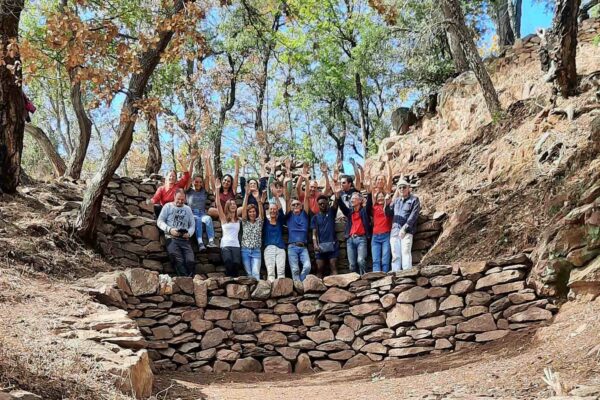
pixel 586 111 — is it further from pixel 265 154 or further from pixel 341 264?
pixel 265 154

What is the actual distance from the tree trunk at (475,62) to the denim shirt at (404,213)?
4173 mm

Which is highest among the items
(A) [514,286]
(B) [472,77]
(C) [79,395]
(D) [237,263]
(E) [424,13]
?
(E) [424,13]

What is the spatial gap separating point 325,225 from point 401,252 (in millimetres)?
1197

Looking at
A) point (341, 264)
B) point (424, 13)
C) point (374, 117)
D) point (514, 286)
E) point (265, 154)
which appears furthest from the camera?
point (374, 117)

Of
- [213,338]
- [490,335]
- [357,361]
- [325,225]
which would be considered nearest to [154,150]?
[325,225]

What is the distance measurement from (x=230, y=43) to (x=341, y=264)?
10.4m

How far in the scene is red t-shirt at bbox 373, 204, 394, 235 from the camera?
7996 millimetres

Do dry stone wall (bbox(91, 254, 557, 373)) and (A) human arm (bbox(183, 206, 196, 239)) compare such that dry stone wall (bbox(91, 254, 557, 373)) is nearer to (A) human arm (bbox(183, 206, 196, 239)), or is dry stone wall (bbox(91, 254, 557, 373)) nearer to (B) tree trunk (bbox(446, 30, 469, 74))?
(A) human arm (bbox(183, 206, 196, 239))

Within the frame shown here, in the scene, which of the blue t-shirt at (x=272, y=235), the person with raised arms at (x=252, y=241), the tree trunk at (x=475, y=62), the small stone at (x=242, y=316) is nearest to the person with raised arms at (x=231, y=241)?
the person with raised arms at (x=252, y=241)

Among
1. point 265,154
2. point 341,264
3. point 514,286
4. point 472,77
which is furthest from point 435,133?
point 265,154

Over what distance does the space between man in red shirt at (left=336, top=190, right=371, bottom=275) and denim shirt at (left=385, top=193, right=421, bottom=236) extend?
1.20ft

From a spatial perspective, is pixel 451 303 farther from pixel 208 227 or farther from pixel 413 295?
pixel 208 227

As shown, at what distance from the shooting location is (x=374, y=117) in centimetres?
2495

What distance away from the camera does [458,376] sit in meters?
5.54
